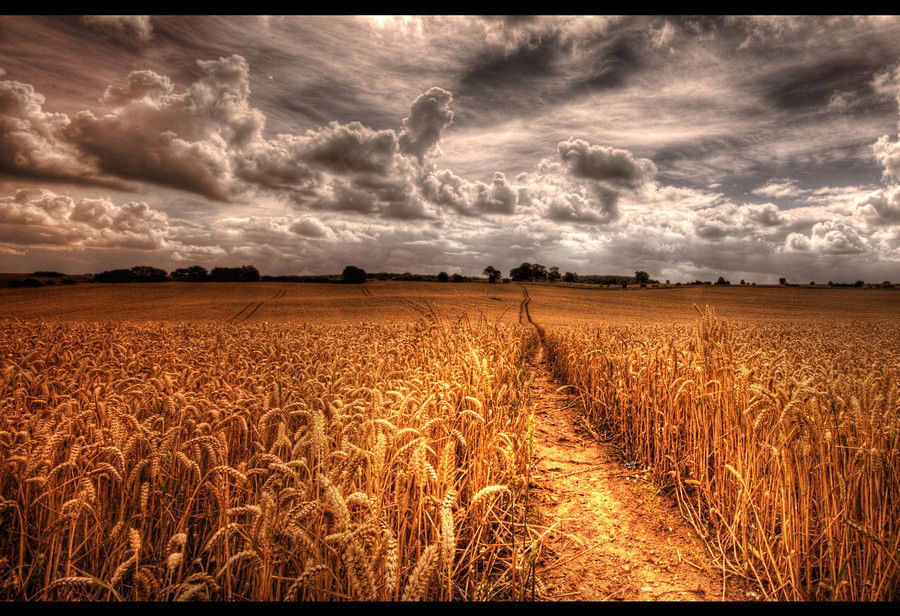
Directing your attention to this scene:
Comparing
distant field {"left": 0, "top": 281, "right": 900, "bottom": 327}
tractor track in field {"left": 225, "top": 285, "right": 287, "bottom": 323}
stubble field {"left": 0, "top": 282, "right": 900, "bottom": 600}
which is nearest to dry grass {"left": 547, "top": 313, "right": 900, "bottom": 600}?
stubble field {"left": 0, "top": 282, "right": 900, "bottom": 600}

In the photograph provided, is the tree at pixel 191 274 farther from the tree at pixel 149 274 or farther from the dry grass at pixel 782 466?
the dry grass at pixel 782 466

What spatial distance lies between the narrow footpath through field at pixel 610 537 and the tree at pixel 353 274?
70693 millimetres

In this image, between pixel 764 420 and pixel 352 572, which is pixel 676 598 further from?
pixel 352 572

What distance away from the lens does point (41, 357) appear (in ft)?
25.9

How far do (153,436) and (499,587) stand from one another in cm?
279

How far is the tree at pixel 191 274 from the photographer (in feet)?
229

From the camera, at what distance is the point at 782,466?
3.53 m

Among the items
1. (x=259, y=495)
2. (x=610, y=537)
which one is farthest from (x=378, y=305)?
(x=259, y=495)

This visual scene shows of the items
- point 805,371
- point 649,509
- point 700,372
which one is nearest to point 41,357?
point 649,509

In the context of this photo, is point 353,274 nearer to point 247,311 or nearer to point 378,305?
point 378,305

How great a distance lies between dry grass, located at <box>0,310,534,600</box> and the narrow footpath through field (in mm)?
405

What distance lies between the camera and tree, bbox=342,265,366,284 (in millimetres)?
74125

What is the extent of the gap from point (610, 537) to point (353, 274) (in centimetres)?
7430

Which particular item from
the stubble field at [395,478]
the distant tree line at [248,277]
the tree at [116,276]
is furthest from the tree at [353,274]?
the stubble field at [395,478]
